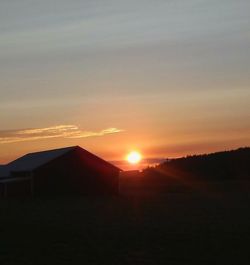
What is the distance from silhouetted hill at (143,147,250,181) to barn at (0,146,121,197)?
23.7 meters

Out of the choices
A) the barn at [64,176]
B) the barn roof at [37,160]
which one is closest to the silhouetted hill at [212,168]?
the barn roof at [37,160]

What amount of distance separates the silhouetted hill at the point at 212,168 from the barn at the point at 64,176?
23656mm

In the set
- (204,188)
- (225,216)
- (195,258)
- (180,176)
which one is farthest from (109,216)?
(180,176)

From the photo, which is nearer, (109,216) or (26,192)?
(109,216)

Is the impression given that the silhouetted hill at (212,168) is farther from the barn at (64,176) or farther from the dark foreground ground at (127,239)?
the dark foreground ground at (127,239)

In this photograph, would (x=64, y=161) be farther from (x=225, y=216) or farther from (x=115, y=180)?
(x=225, y=216)

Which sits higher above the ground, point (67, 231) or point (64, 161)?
point (64, 161)

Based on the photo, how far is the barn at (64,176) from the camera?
175 ft

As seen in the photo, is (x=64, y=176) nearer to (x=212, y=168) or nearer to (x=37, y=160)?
(x=37, y=160)

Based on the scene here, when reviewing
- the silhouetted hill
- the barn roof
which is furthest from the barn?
the silhouetted hill

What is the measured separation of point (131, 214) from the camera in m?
30.4

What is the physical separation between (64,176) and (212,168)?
32129 mm

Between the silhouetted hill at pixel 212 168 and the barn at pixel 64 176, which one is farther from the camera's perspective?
the silhouetted hill at pixel 212 168

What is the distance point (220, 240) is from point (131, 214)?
36.6ft
